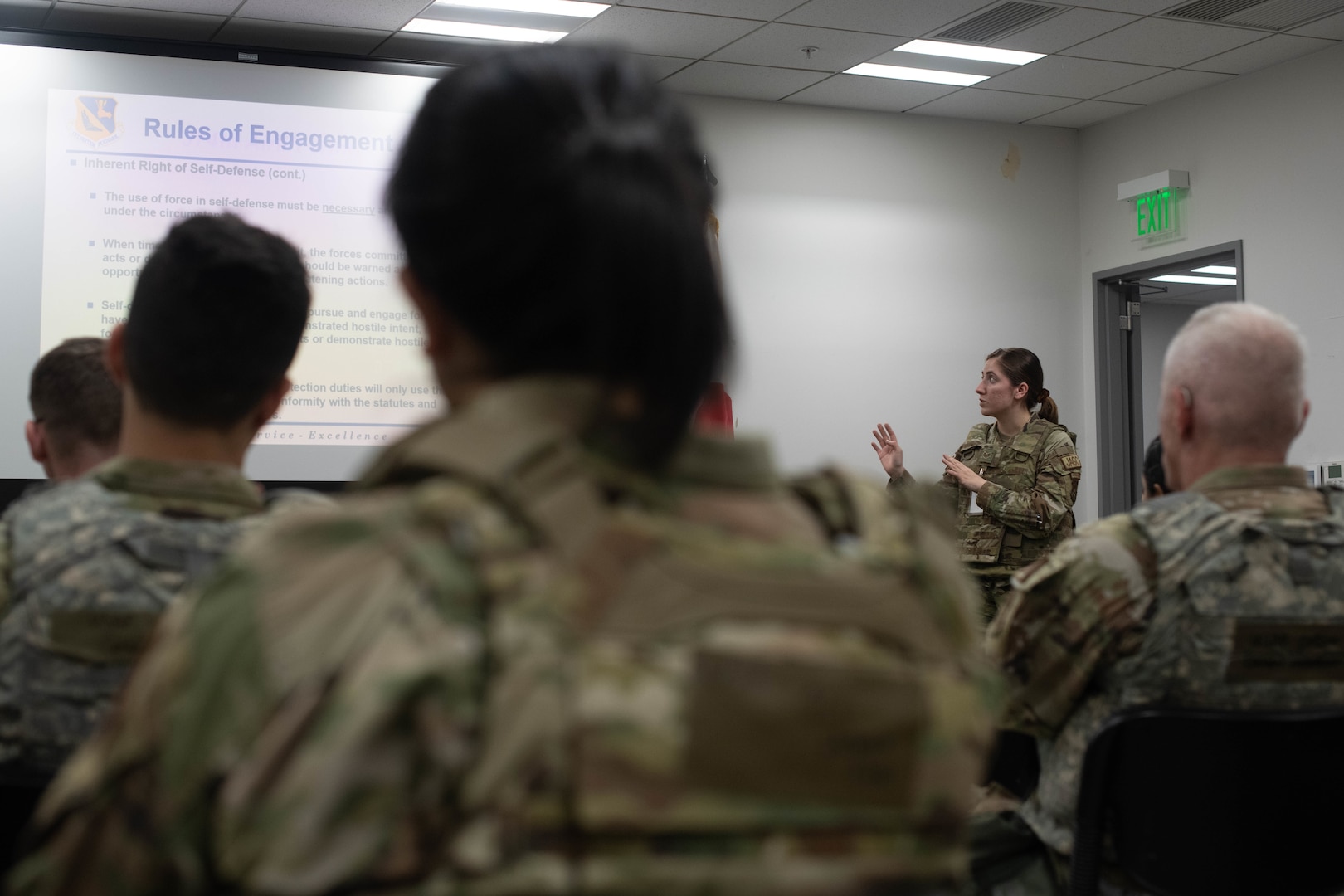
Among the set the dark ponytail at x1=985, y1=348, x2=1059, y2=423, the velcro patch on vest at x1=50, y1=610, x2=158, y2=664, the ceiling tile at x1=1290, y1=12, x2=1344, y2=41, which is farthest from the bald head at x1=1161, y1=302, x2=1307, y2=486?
the ceiling tile at x1=1290, y1=12, x2=1344, y2=41

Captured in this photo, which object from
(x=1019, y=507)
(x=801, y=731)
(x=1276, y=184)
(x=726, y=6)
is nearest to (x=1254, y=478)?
(x=801, y=731)

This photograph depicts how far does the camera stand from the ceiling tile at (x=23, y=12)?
459 cm

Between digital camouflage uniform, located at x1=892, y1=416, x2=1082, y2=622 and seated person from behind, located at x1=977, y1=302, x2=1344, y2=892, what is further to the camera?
digital camouflage uniform, located at x1=892, y1=416, x2=1082, y2=622

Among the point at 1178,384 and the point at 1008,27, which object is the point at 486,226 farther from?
the point at 1008,27

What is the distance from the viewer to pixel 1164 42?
5.25 meters

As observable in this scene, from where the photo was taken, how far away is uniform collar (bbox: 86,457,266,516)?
52.3 inches

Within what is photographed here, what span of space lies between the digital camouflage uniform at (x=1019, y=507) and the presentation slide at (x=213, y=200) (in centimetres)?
213

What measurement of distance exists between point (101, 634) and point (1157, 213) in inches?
234

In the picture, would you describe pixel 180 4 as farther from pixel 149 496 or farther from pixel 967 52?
pixel 149 496

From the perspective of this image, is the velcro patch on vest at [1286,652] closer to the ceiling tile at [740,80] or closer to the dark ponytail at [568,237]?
the dark ponytail at [568,237]

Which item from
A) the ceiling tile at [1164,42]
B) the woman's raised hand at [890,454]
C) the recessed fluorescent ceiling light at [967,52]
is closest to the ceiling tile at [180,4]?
the recessed fluorescent ceiling light at [967,52]

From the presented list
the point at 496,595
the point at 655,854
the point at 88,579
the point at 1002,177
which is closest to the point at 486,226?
the point at 496,595

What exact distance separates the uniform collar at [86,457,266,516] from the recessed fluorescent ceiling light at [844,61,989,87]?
4.74 meters

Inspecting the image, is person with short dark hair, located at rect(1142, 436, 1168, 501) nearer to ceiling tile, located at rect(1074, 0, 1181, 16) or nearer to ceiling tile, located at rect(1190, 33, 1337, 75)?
ceiling tile, located at rect(1074, 0, 1181, 16)
